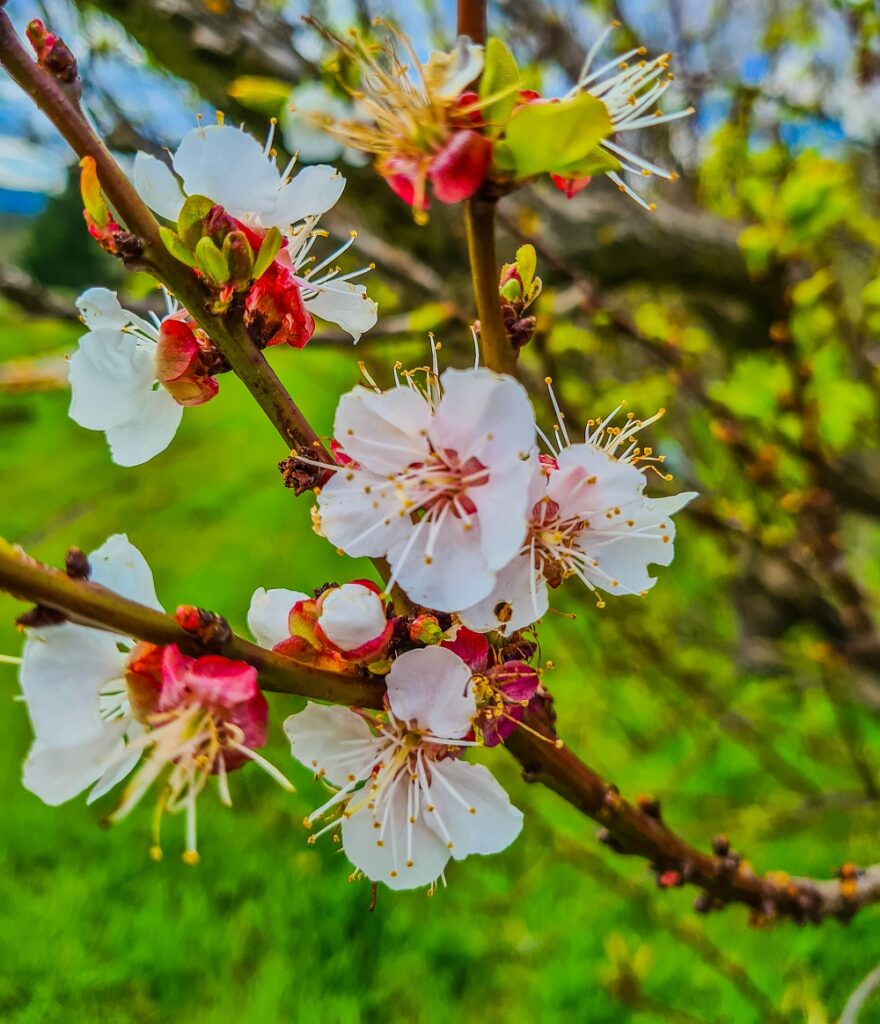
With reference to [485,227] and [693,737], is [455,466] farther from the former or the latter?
[693,737]

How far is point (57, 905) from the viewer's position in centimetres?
165

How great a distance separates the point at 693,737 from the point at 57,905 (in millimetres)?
1551

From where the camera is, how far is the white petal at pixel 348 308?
553mm

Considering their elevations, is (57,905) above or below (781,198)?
below

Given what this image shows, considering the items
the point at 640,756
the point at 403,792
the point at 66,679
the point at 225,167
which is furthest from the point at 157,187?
the point at 640,756

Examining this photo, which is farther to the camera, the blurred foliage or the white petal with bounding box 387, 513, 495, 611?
the blurred foliage

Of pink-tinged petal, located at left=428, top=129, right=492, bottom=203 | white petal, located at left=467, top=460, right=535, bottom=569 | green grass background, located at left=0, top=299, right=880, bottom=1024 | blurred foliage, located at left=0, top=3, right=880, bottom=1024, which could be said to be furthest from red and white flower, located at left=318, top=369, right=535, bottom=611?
green grass background, located at left=0, top=299, right=880, bottom=1024

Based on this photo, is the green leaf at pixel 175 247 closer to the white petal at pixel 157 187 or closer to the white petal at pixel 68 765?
the white petal at pixel 157 187

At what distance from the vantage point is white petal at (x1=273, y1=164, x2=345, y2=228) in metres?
0.48

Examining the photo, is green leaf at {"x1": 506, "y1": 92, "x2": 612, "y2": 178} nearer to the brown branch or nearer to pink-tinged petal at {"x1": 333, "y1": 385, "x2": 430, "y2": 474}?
pink-tinged petal at {"x1": 333, "y1": 385, "x2": 430, "y2": 474}

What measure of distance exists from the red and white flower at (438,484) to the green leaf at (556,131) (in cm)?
12

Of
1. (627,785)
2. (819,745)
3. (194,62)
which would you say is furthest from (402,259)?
(819,745)

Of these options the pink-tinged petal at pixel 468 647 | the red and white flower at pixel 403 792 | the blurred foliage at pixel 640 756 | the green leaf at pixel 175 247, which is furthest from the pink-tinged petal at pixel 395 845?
the blurred foliage at pixel 640 756

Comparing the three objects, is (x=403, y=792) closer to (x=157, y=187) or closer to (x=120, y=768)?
(x=120, y=768)
